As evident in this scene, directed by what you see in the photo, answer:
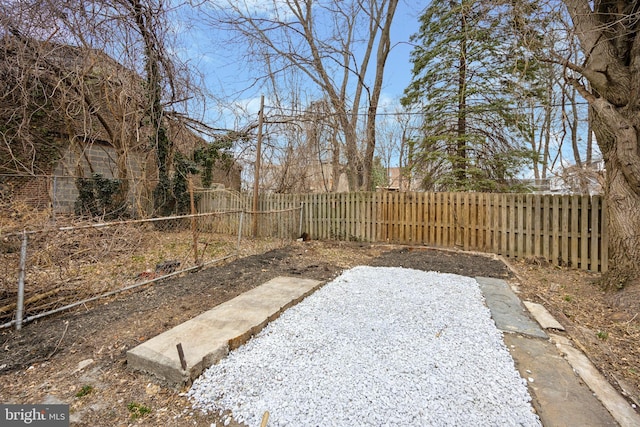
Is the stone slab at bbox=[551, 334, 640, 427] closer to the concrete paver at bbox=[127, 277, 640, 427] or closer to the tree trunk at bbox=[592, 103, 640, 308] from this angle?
the concrete paver at bbox=[127, 277, 640, 427]

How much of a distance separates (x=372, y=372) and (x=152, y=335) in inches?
74.7

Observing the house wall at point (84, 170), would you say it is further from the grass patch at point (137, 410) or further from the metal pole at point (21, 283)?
the grass patch at point (137, 410)

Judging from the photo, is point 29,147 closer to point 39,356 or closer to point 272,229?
point 272,229

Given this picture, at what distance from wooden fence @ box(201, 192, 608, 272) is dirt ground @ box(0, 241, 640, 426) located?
664 mm

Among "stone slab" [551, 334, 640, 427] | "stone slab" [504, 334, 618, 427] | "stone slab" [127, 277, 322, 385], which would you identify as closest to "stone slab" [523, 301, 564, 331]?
"stone slab" [551, 334, 640, 427]

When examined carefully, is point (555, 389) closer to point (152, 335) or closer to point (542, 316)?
point (542, 316)

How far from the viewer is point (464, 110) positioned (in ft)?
28.6

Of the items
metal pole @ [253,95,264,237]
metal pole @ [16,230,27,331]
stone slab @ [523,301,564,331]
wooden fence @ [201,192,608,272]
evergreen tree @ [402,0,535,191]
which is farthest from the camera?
metal pole @ [253,95,264,237]

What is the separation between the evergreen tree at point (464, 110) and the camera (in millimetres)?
8336

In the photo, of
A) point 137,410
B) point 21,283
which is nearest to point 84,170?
point 21,283

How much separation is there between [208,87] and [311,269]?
6.63 meters

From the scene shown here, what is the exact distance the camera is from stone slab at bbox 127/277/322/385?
1957 millimetres

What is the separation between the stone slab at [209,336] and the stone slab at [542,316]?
249 centimetres

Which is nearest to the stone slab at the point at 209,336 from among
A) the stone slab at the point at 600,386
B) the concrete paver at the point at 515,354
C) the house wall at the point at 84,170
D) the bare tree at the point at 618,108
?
the concrete paver at the point at 515,354
